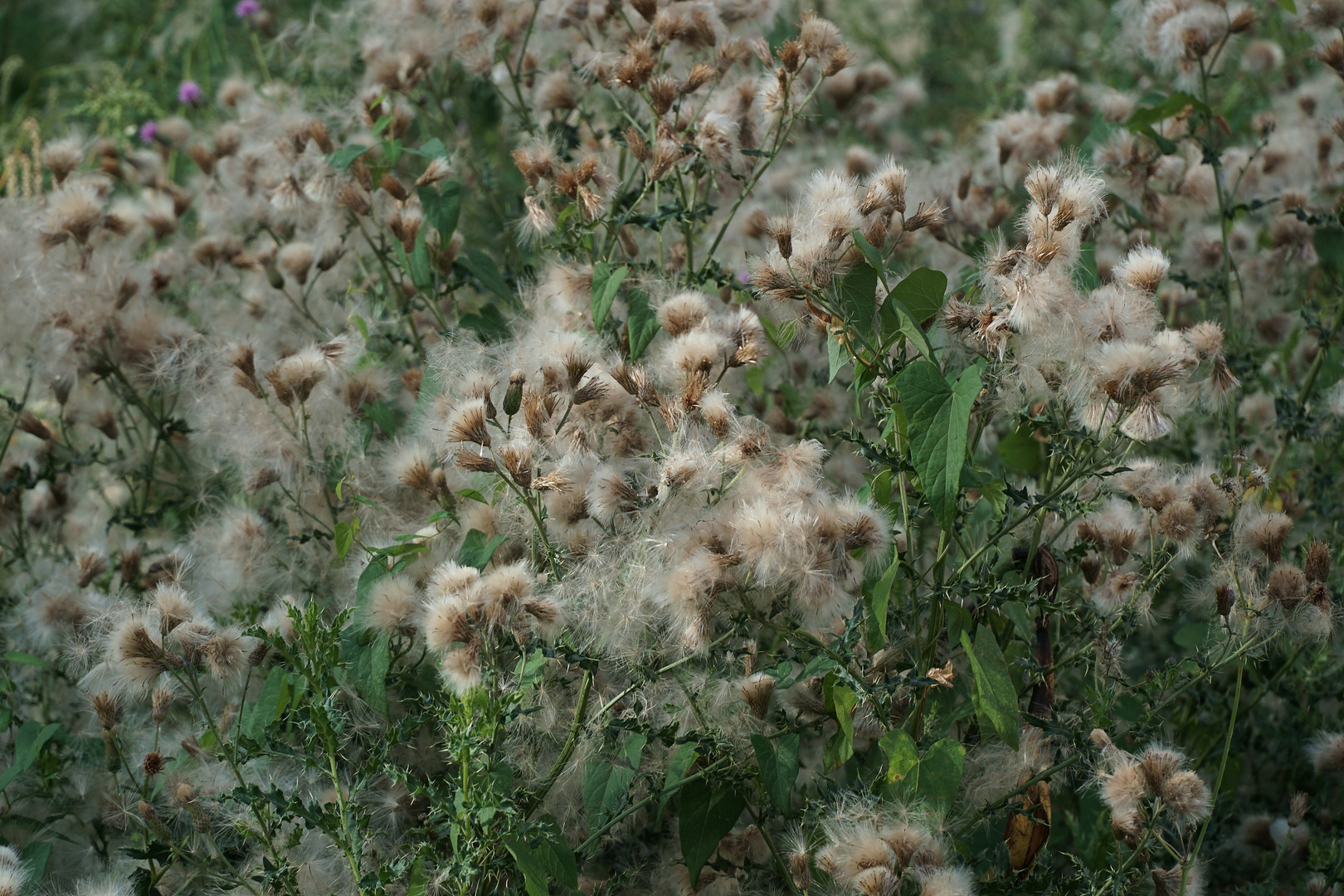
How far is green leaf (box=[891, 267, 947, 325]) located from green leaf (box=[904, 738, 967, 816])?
0.65 meters

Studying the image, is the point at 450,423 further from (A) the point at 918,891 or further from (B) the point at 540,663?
(A) the point at 918,891

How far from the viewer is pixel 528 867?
151 cm

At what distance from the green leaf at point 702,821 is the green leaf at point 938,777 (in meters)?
0.28

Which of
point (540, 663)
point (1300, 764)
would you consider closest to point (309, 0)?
point (540, 663)

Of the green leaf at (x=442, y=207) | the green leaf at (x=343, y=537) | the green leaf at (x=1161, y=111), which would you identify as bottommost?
the green leaf at (x=343, y=537)

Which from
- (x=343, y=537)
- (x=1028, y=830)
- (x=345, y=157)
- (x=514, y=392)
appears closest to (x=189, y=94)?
(x=345, y=157)

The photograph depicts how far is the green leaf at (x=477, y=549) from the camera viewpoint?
1.79 meters

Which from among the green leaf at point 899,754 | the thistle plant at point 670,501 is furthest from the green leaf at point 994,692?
the green leaf at point 899,754

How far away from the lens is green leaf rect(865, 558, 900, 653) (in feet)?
5.17

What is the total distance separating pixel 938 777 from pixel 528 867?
1.98 feet

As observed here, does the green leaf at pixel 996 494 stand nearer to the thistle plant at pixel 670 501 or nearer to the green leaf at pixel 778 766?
the thistle plant at pixel 670 501

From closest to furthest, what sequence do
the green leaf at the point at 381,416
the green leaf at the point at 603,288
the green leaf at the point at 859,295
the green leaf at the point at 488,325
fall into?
the green leaf at the point at 859,295 → the green leaf at the point at 603,288 → the green leaf at the point at 381,416 → the green leaf at the point at 488,325

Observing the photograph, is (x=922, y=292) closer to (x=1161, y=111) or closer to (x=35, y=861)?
(x=1161, y=111)

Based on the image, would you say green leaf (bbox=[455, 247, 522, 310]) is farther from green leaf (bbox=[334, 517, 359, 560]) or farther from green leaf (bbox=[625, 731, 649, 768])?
green leaf (bbox=[625, 731, 649, 768])
